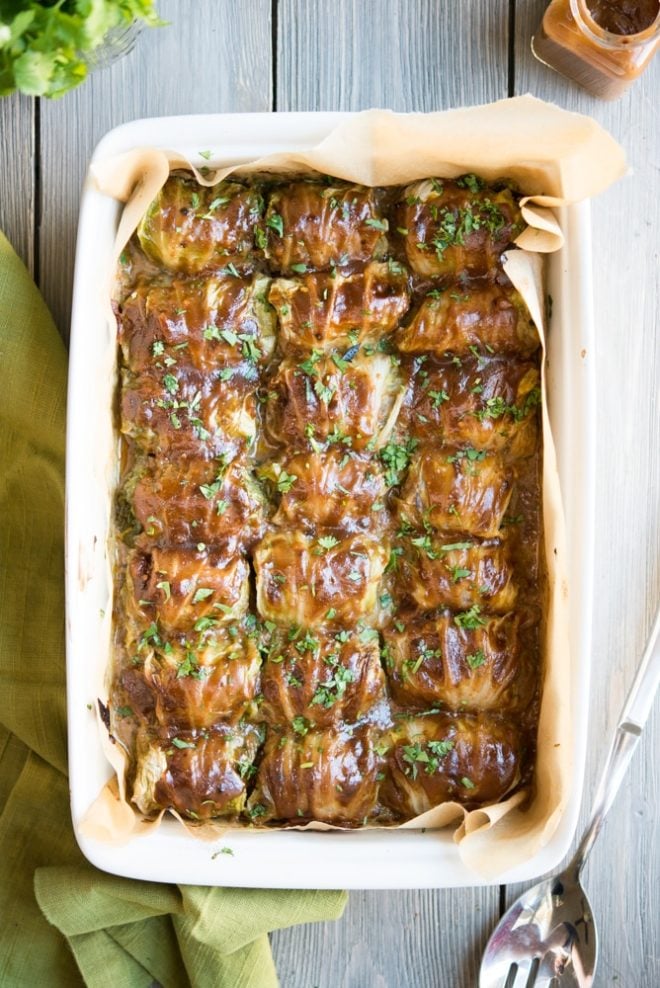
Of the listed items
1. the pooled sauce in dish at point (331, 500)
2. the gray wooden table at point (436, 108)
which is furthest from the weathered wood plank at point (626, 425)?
the pooled sauce in dish at point (331, 500)

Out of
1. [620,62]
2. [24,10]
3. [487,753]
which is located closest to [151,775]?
[487,753]

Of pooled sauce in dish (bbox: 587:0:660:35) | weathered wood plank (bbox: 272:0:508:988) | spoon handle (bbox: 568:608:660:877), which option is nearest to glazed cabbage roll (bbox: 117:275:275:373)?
weathered wood plank (bbox: 272:0:508:988)

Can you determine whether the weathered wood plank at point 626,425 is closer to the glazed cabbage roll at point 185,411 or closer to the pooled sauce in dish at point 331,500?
the pooled sauce in dish at point 331,500

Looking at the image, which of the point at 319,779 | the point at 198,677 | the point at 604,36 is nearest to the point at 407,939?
the point at 319,779

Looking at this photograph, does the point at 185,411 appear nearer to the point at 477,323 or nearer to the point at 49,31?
the point at 477,323

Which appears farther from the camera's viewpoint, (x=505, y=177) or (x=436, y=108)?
(x=436, y=108)
